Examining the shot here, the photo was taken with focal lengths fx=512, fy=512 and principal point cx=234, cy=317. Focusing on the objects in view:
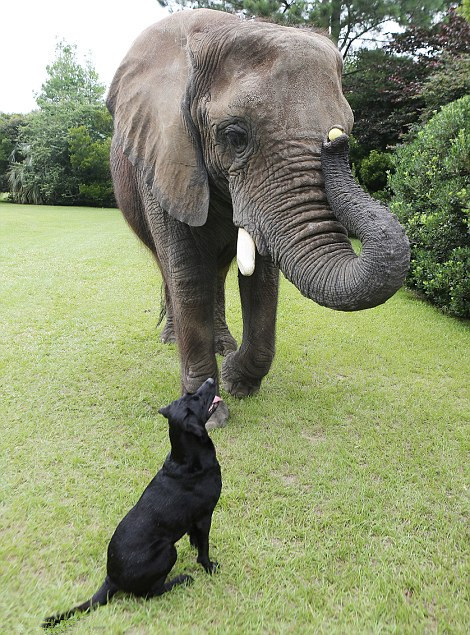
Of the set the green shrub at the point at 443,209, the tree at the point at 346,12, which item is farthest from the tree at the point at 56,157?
the green shrub at the point at 443,209

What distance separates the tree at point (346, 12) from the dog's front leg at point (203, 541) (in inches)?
540

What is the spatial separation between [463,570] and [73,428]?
2.64 metres

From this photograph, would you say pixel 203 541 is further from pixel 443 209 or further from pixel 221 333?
pixel 443 209

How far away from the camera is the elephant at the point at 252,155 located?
7.61ft

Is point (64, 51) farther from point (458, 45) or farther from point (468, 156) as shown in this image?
point (468, 156)

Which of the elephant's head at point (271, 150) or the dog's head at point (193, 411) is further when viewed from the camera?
the elephant's head at point (271, 150)

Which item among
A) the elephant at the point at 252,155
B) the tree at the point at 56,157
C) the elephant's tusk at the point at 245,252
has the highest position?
the elephant at the point at 252,155

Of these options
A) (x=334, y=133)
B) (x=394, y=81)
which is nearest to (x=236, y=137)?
(x=334, y=133)

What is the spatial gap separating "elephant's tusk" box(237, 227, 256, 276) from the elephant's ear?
0.35 metres

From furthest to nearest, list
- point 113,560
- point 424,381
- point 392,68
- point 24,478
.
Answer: point 392,68 < point 424,381 < point 24,478 < point 113,560

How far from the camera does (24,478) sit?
312 centimetres

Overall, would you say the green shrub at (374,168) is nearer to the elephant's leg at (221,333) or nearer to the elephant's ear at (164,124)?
the elephant's leg at (221,333)

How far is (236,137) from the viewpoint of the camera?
2.69m

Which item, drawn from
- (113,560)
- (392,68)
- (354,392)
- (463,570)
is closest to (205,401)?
(113,560)
